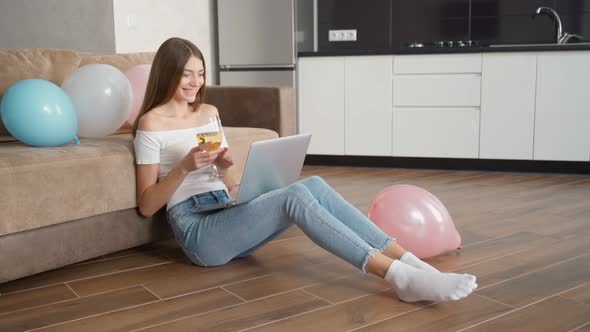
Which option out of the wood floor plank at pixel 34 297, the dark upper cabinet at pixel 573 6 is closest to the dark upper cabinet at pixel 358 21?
the dark upper cabinet at pixel 573 6

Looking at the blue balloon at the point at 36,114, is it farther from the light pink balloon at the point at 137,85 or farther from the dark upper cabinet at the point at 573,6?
the dark upper cabinet at the point at 573,6

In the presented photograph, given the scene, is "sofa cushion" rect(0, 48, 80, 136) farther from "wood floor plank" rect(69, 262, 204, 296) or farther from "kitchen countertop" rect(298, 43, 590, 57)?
"kitchen countertop" rect(298, 43, 590, 57)

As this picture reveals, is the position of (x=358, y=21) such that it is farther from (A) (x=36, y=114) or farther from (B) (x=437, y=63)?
(A) (x=36, y=114)

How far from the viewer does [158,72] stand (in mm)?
2158

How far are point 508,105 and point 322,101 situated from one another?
4.35 feet

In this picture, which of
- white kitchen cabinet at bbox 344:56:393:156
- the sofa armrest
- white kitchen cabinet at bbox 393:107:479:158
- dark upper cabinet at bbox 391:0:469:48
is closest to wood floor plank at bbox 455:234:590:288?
the sofa armrest

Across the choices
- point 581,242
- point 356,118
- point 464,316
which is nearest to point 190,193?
point 464,316

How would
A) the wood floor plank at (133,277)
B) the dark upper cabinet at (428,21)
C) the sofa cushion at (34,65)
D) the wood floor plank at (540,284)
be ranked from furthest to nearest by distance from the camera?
the dark upper cabinet at (428,21), the sofa cushion at (34,65), the wood floor plank at (133,277), the wood floor plank at (540,284)

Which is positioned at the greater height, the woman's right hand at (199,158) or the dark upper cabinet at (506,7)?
the dark upper cabinet at (506,7)

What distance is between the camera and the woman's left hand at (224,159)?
2037mm

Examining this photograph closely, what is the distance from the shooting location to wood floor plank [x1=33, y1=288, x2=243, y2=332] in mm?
1765

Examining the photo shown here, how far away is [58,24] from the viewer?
3.53m

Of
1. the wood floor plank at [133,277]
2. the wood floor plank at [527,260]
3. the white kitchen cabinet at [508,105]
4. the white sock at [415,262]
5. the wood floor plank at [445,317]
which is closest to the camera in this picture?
the wood floor plank at [445,317]

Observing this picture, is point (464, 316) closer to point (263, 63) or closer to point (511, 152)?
point (511, 152)
